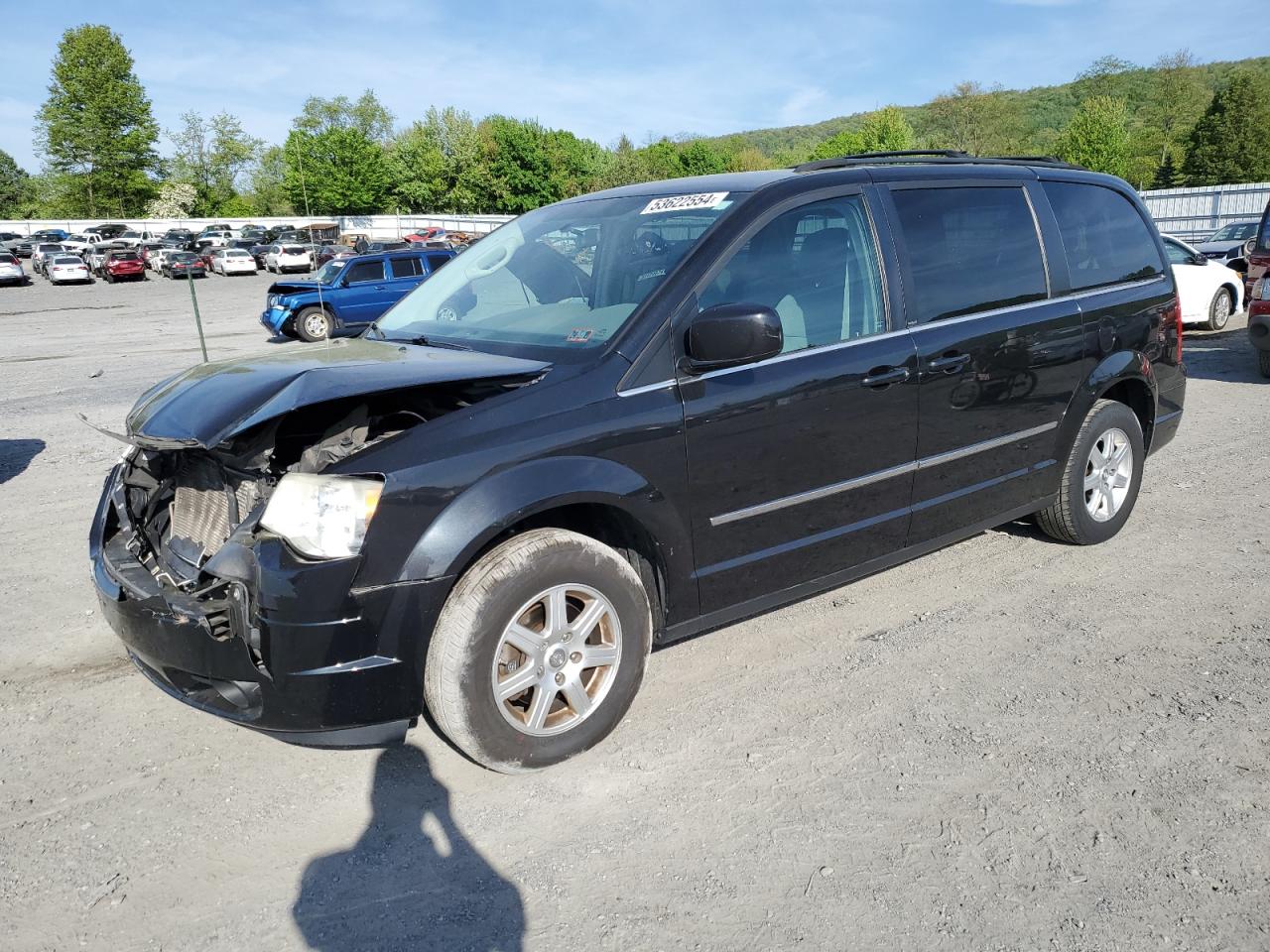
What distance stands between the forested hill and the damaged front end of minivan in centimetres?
8018

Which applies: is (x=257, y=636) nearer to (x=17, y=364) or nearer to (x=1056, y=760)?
(x=1056, y=760)

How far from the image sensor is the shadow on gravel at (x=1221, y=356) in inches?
418

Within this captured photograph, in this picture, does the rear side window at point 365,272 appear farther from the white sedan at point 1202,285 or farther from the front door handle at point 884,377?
the front door handle at point 884,377

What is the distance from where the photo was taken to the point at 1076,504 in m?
4.95

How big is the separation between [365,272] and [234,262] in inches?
1133

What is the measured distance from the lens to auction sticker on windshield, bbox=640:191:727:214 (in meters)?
3.74

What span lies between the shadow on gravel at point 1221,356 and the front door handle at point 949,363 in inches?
310

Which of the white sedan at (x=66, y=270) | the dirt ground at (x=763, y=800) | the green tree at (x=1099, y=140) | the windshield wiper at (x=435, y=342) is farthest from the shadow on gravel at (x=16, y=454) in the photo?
the green tree at (x=1099, y=140)

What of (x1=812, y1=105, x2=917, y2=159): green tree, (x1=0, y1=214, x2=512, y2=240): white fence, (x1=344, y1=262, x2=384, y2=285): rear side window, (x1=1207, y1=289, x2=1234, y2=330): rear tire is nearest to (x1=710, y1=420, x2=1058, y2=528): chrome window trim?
(x1=1207, y1=289, x2=1234, y2=330): rear tire

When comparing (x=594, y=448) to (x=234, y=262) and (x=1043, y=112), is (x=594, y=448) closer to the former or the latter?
(x=234, y=262)

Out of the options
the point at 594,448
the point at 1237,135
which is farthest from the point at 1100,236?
the point at 1237,135

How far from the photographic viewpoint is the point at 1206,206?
129ft

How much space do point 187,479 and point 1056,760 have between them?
3.15m

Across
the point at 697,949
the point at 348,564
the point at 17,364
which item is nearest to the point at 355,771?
the point at 348,564
